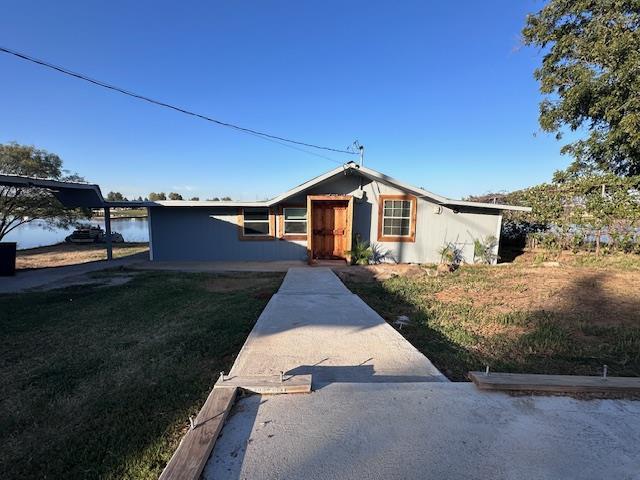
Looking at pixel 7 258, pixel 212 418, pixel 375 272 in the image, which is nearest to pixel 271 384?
pixel 212 418

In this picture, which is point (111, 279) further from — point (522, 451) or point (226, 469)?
point (522, 451)

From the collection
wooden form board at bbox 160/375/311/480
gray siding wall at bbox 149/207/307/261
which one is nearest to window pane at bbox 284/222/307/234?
gray siding wall at bbox 149/207/307/261

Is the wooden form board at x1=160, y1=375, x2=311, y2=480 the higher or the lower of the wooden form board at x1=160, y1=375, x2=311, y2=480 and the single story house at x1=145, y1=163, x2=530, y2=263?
the lower

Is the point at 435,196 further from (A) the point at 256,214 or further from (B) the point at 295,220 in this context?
(A) the point at 256,214

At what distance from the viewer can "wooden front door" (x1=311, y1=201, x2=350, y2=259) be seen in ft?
34.1

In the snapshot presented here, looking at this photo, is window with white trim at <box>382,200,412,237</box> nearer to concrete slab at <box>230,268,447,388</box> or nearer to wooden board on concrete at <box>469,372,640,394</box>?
concrete slab at <box>230,268,447,388</box>

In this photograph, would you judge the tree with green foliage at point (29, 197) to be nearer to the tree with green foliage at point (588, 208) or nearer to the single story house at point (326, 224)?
the single story house at point (326, 224)

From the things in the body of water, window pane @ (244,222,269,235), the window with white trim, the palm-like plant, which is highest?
the window with white trim

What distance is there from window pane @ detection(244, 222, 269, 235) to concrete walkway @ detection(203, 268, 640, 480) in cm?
810

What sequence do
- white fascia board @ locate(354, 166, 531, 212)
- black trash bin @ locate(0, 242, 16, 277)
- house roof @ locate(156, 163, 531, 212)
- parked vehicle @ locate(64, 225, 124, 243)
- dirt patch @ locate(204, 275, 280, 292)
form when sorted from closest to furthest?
dirt patch @ locate(204, 275, 280, 292), black trash bin @ locate(0, 242, 16, 277), house roof @ locate(156, 163, 531, 212), white fascia board @ locate(354, 166, 531, 212), parked vehicle @ locate(64, 225, 124, 243)

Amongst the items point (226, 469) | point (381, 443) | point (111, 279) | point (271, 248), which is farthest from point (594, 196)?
point (111, 279)

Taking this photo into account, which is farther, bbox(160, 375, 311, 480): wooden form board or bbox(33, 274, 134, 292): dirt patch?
bbox(33, 274, 134, 292): dirt patch

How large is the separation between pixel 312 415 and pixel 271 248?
8.95 m

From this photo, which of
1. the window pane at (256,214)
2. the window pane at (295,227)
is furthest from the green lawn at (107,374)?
the window pane at (256,214)
